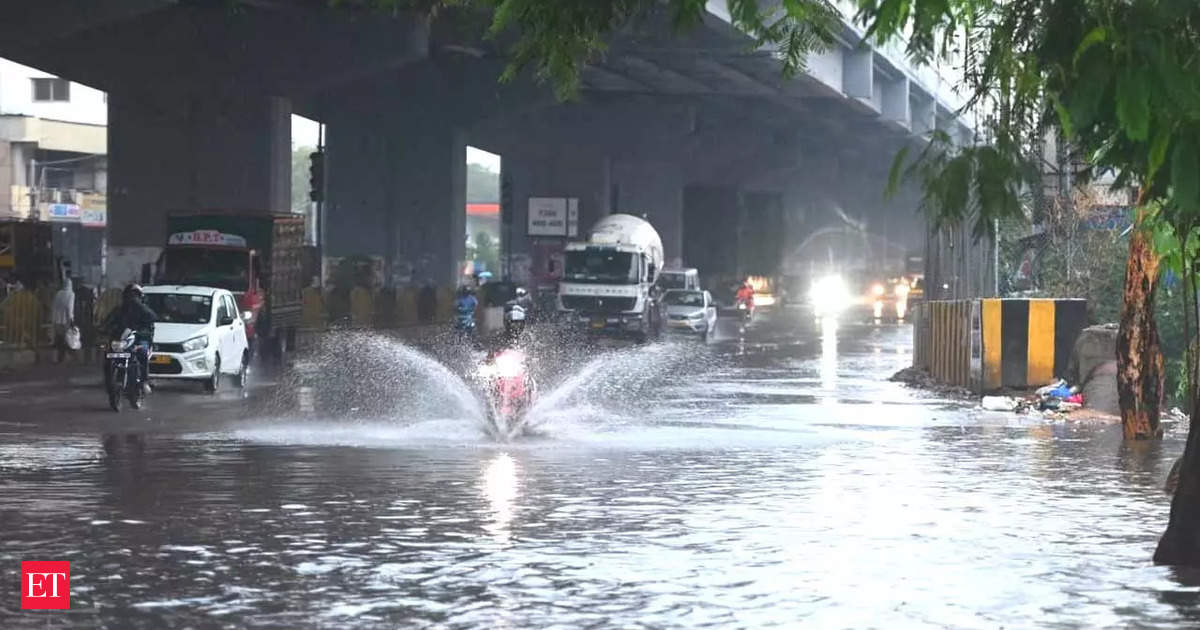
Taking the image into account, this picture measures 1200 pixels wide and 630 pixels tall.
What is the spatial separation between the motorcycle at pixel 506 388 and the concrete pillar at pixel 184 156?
3100cm

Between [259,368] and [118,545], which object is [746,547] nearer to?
[118,545]

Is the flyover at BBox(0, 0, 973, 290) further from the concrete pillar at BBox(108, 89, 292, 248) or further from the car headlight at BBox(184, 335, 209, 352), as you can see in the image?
the car headlight at BBox(184, 335, 209, 352)

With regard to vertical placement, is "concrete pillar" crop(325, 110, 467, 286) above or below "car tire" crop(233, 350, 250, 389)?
above

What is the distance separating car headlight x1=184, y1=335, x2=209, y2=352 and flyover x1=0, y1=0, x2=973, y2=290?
5833mm

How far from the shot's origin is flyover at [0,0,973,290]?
171ft

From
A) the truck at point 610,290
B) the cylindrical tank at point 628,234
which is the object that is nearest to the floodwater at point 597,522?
the truck at point 610,290

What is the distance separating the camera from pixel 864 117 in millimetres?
84062

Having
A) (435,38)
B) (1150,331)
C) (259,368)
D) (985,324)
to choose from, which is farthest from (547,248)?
(1150,331)

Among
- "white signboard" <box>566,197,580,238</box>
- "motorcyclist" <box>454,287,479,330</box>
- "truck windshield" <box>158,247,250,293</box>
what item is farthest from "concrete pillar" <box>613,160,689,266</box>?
"truck windshield" <box>158,247,250,293</box>

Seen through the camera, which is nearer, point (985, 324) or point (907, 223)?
point (985, 324)

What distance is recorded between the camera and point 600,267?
58.7 metres

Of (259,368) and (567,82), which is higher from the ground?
(567,82)

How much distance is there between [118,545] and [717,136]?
86368mm

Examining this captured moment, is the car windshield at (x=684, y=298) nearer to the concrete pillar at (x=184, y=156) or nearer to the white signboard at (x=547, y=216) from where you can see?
the concrete pillar at (x=184, y=156)
